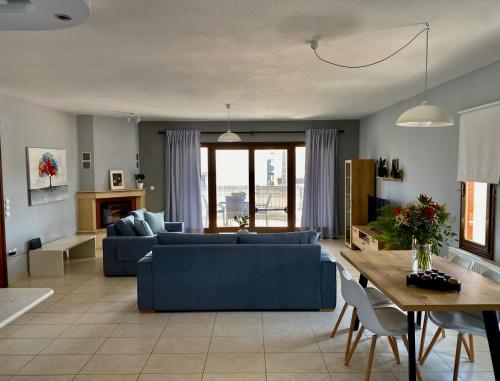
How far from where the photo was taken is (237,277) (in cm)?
403

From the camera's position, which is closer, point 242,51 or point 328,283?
point 242,51

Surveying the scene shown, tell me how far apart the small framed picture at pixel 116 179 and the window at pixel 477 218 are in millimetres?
6160

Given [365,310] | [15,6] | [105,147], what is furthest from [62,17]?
[105,147]

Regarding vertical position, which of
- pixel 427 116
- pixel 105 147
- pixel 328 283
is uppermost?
pixel 105 147

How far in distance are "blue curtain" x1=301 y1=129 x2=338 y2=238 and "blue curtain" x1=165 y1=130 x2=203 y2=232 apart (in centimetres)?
243

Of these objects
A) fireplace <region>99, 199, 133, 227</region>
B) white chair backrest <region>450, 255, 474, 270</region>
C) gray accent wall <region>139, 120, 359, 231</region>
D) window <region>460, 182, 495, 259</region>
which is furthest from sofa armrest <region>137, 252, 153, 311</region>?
gray accent wall <region>139, 120, 359, 231</region>

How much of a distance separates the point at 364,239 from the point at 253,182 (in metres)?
2.94

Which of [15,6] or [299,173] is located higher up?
[15,6]

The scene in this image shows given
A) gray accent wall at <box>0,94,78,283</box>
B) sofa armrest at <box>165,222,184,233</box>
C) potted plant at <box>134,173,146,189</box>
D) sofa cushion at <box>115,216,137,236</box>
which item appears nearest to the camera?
gray accent wall at <box>0,94,78,283</box>

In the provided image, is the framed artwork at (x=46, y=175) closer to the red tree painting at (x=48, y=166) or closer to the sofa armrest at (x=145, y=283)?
the red tree painting at (x=48, y=166)

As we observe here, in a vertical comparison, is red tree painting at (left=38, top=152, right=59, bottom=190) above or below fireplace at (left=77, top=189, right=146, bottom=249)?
above

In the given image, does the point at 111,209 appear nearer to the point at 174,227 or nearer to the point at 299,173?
the point at 174,227

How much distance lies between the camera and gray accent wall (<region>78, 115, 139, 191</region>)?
23.4ft

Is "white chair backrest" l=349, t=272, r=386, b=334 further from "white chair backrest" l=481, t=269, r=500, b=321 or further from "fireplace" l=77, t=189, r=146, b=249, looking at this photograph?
"fireplace" l=77, t=189, r=146, b=249
